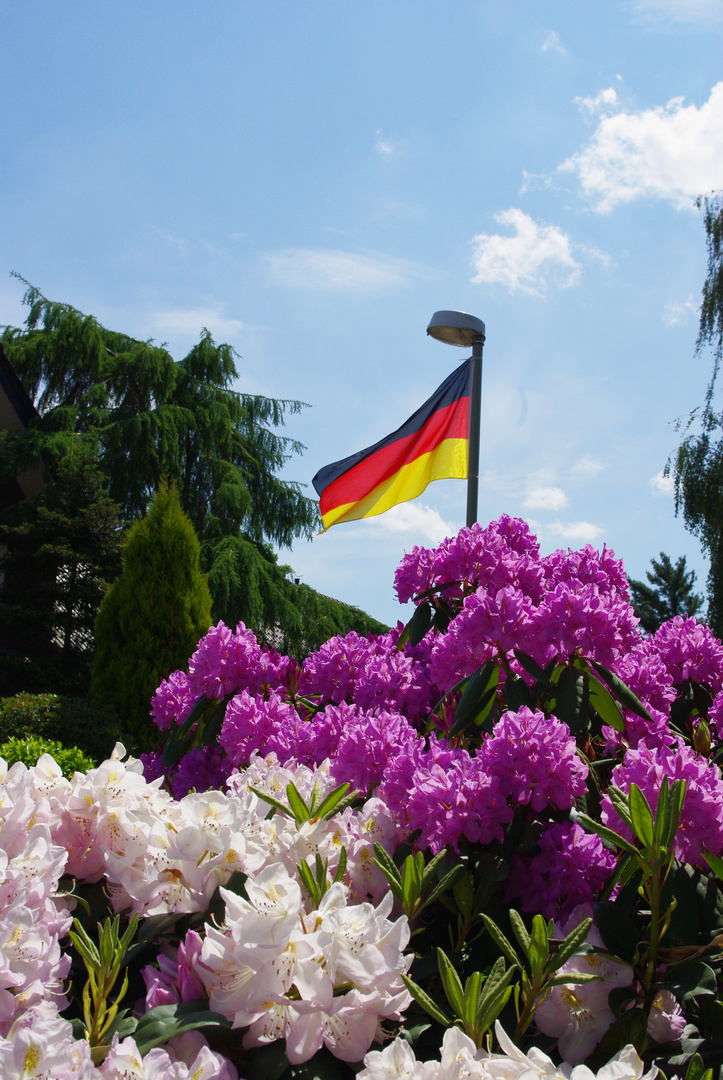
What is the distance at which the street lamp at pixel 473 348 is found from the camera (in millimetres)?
5414

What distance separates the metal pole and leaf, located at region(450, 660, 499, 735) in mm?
3472

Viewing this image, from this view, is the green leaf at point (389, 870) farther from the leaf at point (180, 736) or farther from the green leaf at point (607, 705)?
the leaf at point (180, 736)

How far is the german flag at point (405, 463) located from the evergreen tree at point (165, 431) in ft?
28.3

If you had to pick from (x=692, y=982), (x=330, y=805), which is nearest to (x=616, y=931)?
(x=692, y=982)

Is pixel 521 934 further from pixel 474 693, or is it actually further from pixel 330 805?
pixel 474 693

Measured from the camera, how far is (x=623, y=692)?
1826mm

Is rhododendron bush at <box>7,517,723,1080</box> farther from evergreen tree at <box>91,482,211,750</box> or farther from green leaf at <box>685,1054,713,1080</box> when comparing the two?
evergreen tree at <box>91,482,211,750</box>

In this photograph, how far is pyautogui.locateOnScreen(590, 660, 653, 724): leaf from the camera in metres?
1.81

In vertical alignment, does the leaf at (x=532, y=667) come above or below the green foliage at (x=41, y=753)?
above

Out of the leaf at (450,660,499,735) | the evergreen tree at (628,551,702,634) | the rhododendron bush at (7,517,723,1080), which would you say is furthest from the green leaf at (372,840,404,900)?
the evergreen tree at (628,551,702,634)

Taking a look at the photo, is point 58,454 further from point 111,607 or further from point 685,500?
point 685,500

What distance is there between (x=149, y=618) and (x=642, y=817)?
27.6 ft

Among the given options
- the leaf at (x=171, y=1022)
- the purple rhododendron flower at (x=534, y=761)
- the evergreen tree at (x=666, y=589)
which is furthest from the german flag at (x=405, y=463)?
the evergreen tree at (x=666, y=589)

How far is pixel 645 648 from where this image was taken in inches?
99.9
